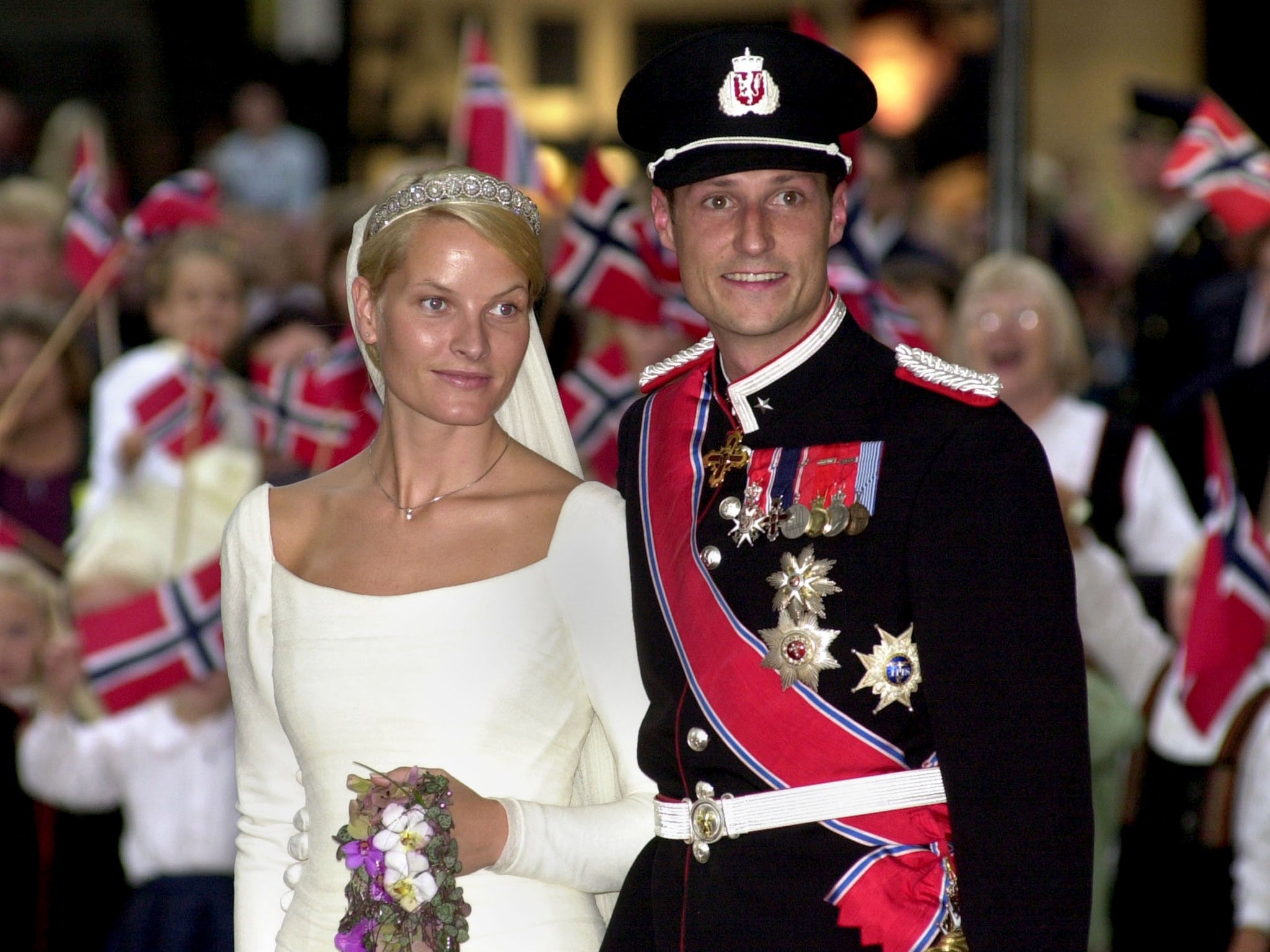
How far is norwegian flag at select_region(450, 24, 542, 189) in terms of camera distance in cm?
690

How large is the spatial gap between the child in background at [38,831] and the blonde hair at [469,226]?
3219 mm

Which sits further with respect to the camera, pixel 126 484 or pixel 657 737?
pixel 126 484

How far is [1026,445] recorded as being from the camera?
291cm

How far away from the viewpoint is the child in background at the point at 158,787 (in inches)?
233

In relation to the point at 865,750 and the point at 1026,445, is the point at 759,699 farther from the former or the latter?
the point at 1026,445

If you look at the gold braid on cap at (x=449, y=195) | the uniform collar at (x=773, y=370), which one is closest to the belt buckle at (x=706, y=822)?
the uniform collar at (x=773, y=370)

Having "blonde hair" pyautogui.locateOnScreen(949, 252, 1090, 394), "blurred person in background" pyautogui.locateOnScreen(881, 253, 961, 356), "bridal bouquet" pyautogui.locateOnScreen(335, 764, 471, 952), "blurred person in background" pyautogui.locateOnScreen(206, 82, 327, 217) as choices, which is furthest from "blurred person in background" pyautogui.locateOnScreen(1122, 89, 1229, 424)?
"bridal bouquet" pyautogui.locateOnScreen(335, 764, 471, 952)

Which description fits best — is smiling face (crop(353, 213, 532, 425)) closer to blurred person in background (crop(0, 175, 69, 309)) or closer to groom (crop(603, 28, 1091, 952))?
groom (crop(603, 28, 1091, 952))

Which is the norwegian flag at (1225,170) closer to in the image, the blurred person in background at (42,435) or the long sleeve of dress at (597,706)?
the blurred person in background at (42,435)

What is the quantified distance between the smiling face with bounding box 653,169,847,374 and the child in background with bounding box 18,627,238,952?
3.27 meters

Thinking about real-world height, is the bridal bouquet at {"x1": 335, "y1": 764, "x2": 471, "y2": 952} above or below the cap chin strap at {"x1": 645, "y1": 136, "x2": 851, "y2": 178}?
below

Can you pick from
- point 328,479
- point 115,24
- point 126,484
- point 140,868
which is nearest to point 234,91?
point 115,24

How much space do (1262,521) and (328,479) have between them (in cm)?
362

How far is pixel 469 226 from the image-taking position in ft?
11.1
